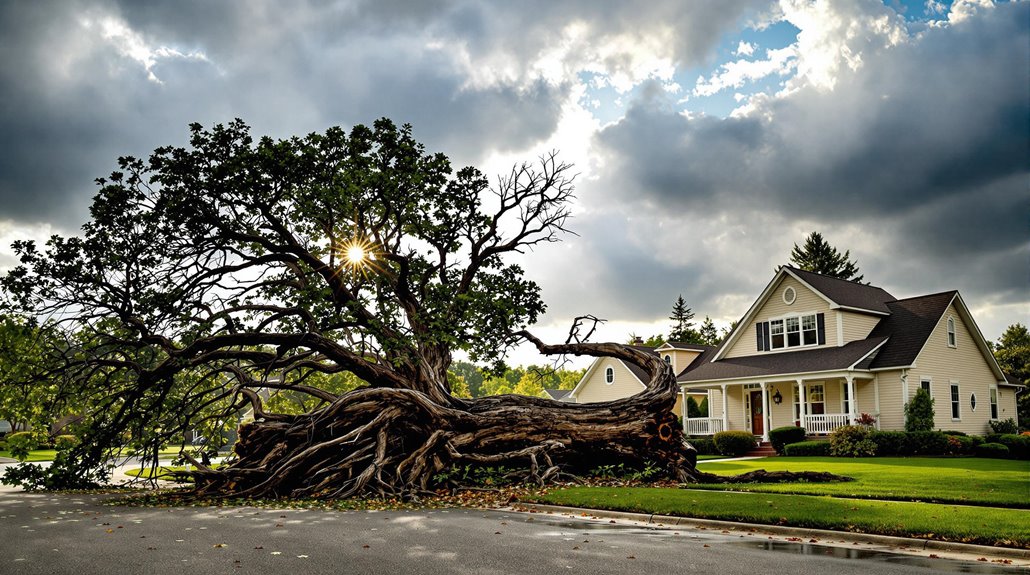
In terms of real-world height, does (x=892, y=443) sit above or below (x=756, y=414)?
below

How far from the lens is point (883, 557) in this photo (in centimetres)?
820

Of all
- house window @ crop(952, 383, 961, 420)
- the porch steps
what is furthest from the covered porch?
house window @ crop(952, 383, 961, 420)

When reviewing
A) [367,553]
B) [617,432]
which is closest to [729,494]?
[617,432]

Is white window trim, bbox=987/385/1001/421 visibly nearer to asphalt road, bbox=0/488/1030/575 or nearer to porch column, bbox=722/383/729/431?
porch column, bbox=722/383/729/431

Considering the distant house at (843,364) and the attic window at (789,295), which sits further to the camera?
the attic window at (789,295)

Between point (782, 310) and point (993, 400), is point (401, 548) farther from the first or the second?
point (993, 400)

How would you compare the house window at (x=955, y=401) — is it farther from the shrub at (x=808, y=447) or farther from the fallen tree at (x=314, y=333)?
the fallen tree at (x=314, y=333)

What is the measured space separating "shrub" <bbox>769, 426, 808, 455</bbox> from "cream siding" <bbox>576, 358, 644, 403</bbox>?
51.9 feet

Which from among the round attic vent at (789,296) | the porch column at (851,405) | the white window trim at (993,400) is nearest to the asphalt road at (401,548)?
the porch column at (851,405)

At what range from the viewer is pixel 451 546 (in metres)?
8.60

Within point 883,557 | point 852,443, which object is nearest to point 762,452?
point 852,443

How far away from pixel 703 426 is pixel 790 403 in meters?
4.74

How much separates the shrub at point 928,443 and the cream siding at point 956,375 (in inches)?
143

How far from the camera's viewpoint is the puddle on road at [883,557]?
7.48 m
